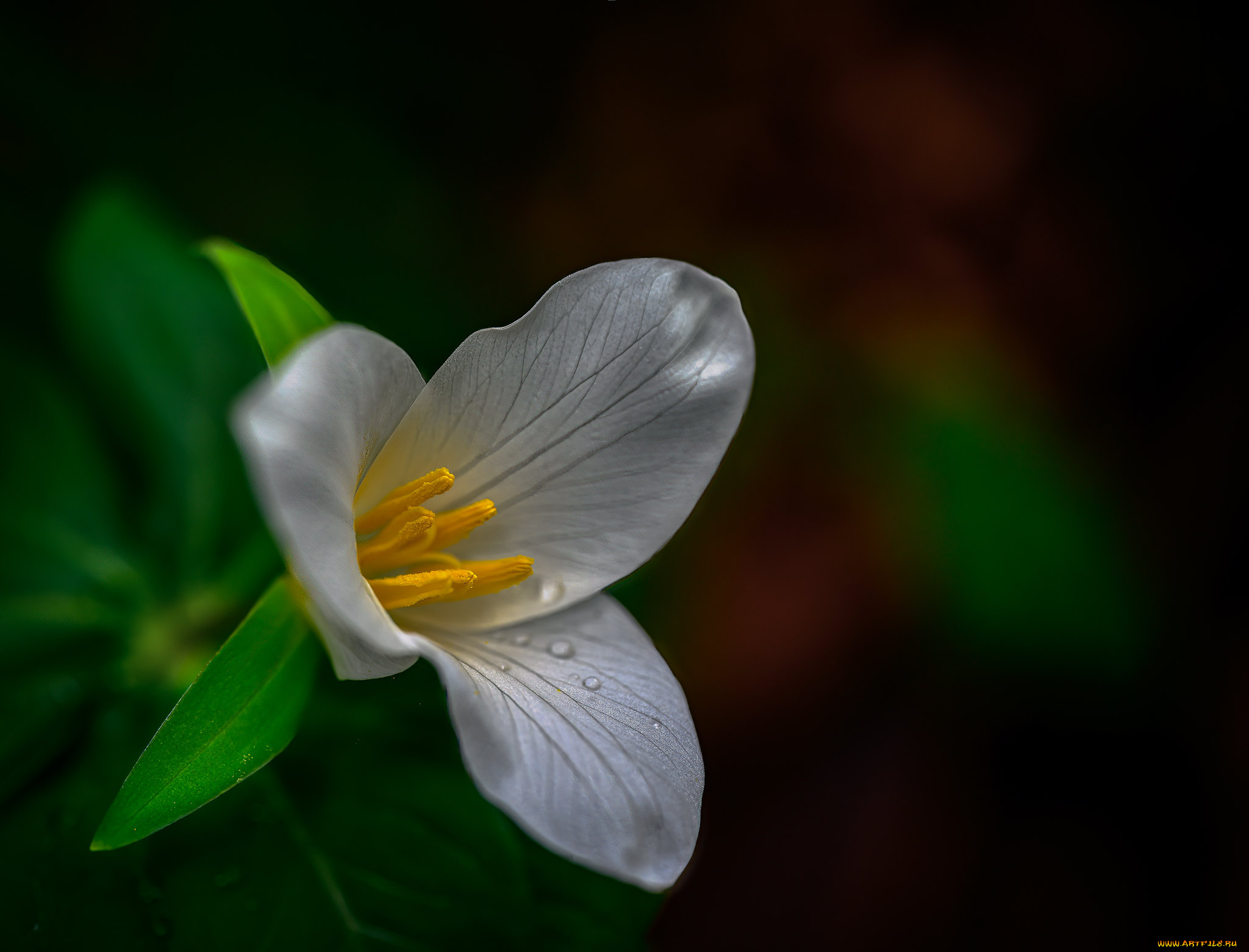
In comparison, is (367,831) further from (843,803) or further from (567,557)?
(843,803)

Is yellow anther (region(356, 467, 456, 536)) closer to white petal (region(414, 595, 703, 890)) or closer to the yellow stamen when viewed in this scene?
the yellow stamen

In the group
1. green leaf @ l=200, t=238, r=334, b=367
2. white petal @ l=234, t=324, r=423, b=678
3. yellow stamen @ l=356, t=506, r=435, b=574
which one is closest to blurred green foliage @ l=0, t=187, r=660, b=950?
yellow stamen @ l=356, t=506, r=435, b=574

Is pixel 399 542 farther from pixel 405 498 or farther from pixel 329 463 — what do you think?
pixel 329 463

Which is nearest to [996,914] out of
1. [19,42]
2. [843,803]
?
[843,803]

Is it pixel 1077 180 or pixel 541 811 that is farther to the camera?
pixel 1077 180

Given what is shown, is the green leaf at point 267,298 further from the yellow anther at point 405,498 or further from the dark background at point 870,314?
the dark background at point 870,314

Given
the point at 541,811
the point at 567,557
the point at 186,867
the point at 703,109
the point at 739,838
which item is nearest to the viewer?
the point at 541,811

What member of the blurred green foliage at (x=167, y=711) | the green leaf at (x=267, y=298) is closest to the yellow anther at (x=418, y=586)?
the green leaf at (x=267, y=298)

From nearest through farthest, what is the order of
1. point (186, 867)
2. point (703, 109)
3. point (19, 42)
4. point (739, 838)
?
point (186, 867), point (19, 42), point (739, 838), point (703, 109)
